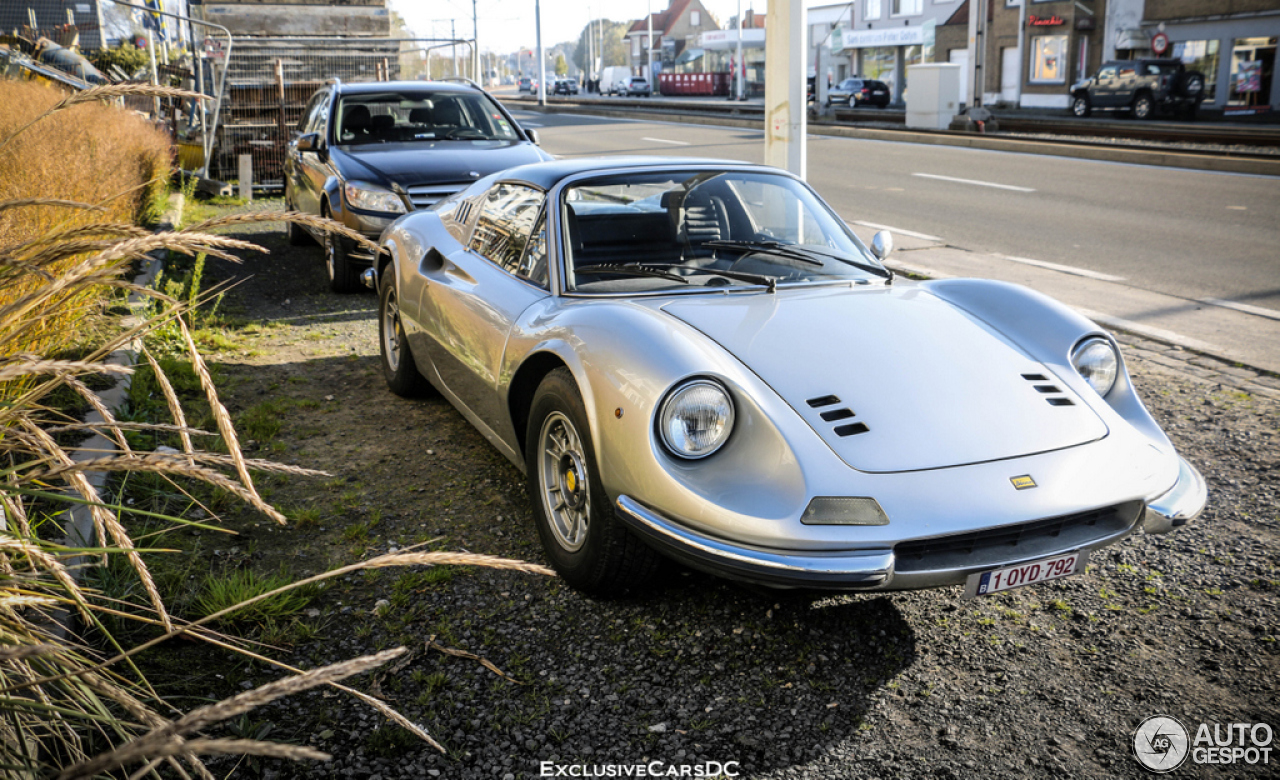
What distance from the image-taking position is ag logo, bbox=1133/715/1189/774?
2539 mm

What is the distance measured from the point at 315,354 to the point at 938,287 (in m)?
4.16

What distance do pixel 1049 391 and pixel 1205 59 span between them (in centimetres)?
4027

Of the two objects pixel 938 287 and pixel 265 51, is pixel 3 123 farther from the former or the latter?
pixel 265 51

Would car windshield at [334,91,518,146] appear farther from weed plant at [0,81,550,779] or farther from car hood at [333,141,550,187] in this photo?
weed plant at [0,81,550,779]

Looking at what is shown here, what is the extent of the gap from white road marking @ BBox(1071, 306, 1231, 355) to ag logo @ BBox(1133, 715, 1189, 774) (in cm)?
433

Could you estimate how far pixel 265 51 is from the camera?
1831 cm

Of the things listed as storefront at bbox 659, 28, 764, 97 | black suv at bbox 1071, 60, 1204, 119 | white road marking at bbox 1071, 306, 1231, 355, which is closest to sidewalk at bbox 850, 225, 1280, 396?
white road marking at bbox 1071, 306, 1231, 355

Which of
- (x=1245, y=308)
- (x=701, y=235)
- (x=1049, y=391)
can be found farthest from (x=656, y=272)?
(x=1245, y=308)

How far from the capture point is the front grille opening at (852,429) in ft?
9.51

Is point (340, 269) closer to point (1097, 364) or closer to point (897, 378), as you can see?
point (897, 378)

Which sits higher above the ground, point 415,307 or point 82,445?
point 415,307

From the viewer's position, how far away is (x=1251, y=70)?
34.1m

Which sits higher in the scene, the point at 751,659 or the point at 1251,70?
the point at 1251,70

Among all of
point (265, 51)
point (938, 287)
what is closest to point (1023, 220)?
point (938, 287)
